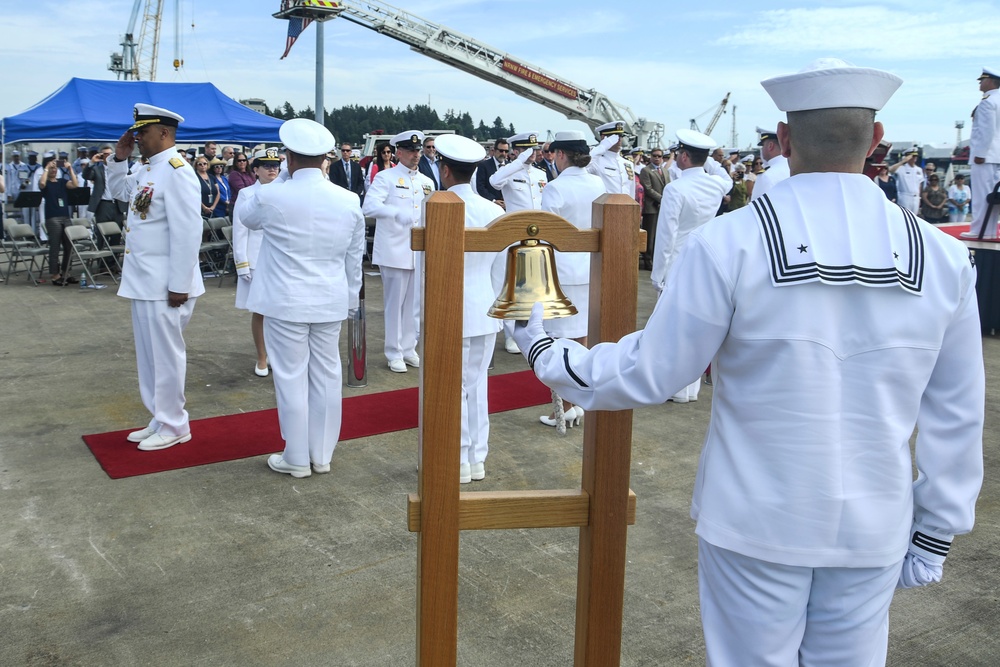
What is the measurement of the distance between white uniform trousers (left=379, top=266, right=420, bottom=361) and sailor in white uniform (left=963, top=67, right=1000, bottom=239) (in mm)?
6537

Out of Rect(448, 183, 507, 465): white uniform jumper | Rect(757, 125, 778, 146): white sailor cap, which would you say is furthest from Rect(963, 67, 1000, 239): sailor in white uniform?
Rect(448, 183, 507, 465): white uniform jumper

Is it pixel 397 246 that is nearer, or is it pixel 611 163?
pixel 397 246

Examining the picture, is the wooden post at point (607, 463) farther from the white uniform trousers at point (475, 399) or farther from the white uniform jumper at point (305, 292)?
the white uniform jumper at point (305, 292)

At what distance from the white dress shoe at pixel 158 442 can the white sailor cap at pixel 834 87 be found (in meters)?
4.49

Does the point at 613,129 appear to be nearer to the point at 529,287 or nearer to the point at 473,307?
the point at 473,307

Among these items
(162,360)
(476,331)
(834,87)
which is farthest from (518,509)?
(162,360)

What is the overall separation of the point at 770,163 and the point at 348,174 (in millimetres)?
8080


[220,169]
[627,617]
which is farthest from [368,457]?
[220,169]

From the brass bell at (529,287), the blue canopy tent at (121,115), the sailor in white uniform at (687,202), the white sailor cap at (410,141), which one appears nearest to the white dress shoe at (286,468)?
the sailor in white uniform at (687,202)

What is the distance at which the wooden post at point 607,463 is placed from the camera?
232 cm

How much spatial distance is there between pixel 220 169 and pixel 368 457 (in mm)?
9903

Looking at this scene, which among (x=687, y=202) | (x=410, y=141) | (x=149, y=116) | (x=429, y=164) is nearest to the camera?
(x=149, y=116)

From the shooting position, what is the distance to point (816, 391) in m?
1.78

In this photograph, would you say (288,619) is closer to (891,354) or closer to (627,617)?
(627,617)
